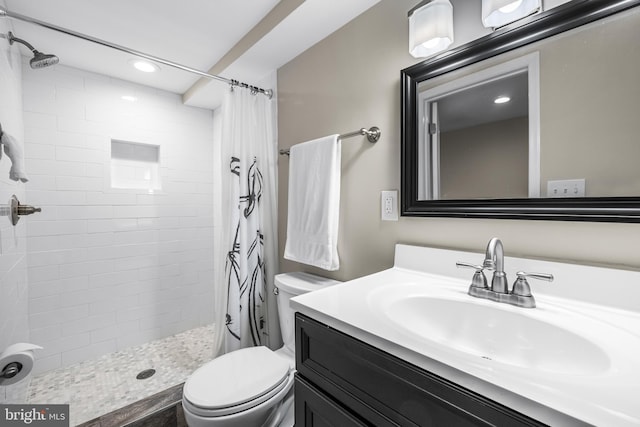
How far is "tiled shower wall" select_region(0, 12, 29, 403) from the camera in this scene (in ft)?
3.73

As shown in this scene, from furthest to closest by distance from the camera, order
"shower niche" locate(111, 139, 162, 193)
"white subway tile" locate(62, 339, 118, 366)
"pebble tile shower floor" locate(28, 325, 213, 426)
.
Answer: "shower niche" locate(111, 139, 162, 193), "white subway tile" locate(62, 339, 118, 366), "pebble tile shower floor" locate(28, 325, 213, 426)

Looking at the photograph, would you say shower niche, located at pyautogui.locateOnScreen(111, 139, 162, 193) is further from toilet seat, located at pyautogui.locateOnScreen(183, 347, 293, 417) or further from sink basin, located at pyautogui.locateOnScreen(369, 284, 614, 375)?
sink basin, located at pyautogui.locateOnScreen(369, 284, 614, 375)

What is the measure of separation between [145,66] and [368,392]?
95.4 inches

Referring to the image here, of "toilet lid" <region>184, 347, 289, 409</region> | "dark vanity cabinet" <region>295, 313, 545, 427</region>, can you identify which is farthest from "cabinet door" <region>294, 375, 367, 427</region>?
"toilet lid" <region>184, 347, 289, 409</region>

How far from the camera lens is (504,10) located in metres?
0.89

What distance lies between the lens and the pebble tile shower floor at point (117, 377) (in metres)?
1.62

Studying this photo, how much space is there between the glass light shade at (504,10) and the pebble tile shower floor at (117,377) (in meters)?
2.44

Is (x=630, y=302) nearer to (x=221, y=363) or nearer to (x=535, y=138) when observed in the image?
(x=535, y=138)

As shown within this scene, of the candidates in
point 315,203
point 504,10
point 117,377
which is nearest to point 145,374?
point 117,377

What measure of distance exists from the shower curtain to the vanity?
3.27ft

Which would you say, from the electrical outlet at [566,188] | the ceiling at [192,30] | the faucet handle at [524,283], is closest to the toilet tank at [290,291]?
the faucet handle at [524,283]

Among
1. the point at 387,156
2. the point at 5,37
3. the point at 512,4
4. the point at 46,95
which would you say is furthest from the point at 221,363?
the point at 46,95

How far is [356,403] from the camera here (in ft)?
2.14

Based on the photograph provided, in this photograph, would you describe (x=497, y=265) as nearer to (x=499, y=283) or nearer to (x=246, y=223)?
(x=499, y=283)
